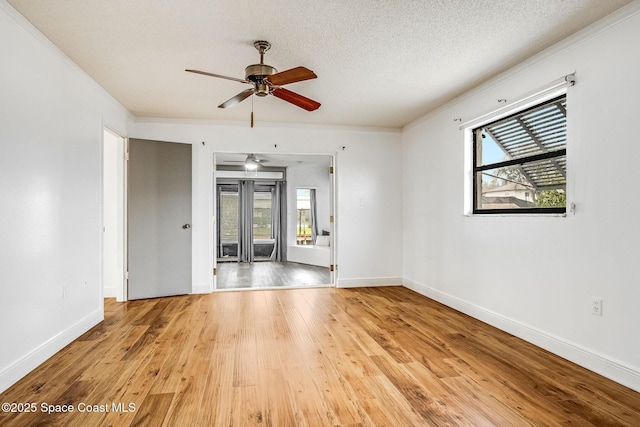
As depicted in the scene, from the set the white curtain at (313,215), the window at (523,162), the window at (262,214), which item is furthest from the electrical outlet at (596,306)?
the window at (262,214)

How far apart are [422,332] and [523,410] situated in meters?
1.29

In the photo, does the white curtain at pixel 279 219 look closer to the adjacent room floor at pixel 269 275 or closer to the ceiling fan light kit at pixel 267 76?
the adjacent room floor at pixel 269 275

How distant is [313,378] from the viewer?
7.43ft

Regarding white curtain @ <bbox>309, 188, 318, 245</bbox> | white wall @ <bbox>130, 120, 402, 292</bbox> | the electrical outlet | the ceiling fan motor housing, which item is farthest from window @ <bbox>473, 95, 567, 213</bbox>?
white curtain @ <bbox>309, 188, 318, 245</bbox>

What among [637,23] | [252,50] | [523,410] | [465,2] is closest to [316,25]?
[252,50]

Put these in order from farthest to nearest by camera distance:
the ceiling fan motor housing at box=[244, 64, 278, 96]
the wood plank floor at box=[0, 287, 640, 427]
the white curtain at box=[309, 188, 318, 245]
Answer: the white curtain at box=[309, 188, 318, 245], the ceiling fan motor housing at box=[244, 64, 278, 96], the wood plank floor at box=[0, 287, 640, 427]

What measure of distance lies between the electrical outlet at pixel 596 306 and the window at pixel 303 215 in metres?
6.98

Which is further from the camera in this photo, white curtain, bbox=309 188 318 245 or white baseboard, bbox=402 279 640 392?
white curtain, bbox=309 188 318 245

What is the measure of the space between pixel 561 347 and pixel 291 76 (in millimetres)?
2915

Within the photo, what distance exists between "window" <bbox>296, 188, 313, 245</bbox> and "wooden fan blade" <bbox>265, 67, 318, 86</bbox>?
627 centimetres

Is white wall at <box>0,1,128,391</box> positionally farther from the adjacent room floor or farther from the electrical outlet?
the electrical outlet

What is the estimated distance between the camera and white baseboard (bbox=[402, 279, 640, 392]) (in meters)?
2.18

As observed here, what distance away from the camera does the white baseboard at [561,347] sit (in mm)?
2182

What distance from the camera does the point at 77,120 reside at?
10.1 feet
